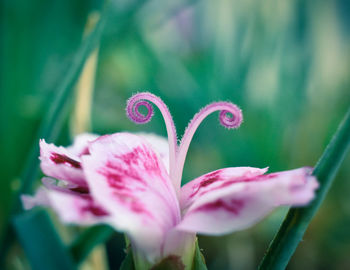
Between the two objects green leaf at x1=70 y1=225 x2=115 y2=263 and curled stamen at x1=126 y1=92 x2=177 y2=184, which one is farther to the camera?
green leaf at x1=70 y1=225 x2=115 y2=263

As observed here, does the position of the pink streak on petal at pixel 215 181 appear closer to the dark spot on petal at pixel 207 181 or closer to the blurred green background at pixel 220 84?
the dark spot on petal at pixel 207 181

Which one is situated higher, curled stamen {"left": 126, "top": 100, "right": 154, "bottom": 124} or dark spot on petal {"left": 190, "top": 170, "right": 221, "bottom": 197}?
curled stamen {"left": 126, "top": 100, "right": 154, "bottom": 124}

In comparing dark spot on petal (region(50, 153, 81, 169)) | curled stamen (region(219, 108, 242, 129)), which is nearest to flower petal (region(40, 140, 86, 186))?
dark spot on petal (region(50, 153, 81, 169))

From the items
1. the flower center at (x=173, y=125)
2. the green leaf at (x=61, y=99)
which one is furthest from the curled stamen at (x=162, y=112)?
the green leaf at (x=61, y=99)

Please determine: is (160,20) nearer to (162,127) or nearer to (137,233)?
(162,127)

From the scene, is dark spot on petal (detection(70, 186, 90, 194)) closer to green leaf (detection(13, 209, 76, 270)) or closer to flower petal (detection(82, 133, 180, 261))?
flower petal (detection(82, 133, 180, 261))

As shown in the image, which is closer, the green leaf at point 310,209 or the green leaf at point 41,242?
the green leaf at point 310,209
